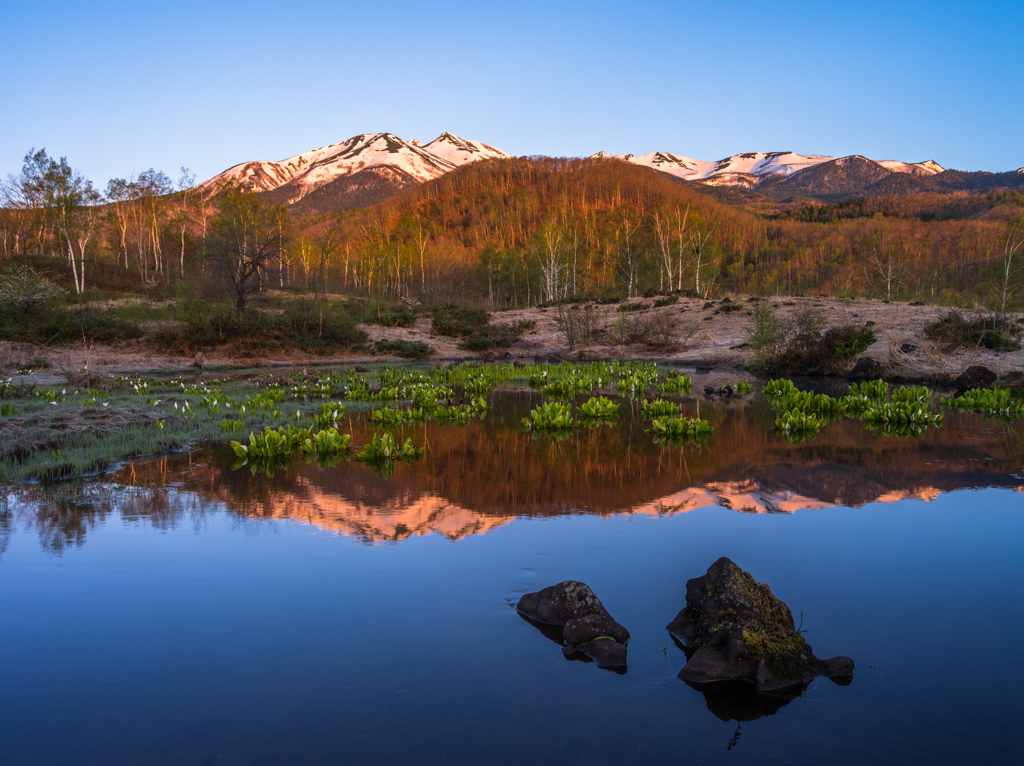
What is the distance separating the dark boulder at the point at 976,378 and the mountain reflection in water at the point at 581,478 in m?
8.06

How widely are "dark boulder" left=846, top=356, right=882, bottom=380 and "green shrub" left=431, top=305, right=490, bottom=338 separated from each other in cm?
2256

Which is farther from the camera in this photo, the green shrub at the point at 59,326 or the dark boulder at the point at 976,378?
the green shrub at the point at 59,326

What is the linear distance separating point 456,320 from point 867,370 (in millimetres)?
24728

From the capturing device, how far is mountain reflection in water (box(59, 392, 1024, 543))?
5.75 m

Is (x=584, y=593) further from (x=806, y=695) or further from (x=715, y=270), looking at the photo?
A: (x=715, y=270)

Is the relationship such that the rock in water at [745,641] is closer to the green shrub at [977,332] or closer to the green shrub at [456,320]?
the green shrub at [977,332]

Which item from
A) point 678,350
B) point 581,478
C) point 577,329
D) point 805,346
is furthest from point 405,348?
point 581,478

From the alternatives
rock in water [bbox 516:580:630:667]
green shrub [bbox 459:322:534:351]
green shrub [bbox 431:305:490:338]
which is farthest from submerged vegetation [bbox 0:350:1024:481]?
green shrub [bbox 431:305:490:338]

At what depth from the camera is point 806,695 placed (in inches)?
108

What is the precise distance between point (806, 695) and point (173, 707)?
2.81 m

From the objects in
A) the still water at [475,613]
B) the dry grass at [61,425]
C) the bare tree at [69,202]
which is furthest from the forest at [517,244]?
the still water at [475,613]

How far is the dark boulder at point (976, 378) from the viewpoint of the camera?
1633 centimetres

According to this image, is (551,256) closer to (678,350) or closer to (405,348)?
(405,348)

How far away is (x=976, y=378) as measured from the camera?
16531 mm
